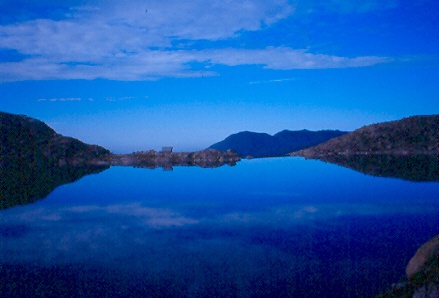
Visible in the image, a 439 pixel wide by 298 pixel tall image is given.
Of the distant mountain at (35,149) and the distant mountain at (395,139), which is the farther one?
the distant mountain at (35,149)

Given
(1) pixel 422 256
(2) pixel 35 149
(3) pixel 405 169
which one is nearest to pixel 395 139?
(3) pixel 405 169

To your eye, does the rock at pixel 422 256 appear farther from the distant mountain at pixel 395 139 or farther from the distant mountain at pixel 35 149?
the distant mountain at pixel 35 149

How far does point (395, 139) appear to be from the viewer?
572 ft

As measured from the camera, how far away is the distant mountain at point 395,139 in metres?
164

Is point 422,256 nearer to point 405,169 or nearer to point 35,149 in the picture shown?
point 405,169

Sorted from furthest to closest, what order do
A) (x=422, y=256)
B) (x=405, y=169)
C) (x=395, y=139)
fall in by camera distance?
(x=395, y=139) < (x=405, y=169) < (x=422, y=256)

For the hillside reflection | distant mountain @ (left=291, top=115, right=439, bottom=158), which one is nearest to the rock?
the hillside reflection

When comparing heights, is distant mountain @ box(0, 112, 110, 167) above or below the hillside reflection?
above

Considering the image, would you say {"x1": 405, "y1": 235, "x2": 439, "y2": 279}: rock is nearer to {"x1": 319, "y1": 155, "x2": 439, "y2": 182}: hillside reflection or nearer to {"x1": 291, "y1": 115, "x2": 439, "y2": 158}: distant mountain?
{"x1": 319, "y1": 155, "x2": 439, "y2": 182}: hillside reflection

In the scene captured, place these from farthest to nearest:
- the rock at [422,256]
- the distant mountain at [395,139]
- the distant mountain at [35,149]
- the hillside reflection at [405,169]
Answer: the distant mountain at [35,149]
the distant mountain at [395,139]
the hillside reflection at [405,169]
the rock at [422,256]

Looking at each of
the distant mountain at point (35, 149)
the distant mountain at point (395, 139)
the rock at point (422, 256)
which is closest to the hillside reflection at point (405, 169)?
the rock at point (422, 256)

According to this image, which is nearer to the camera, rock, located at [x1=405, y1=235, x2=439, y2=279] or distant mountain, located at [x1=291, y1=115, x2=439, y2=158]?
rock, located at [x1=405, y1=235, x2=439, y2=279]

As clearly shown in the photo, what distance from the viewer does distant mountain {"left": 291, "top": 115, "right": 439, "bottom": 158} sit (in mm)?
163625

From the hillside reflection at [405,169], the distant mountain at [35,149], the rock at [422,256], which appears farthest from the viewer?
the distant mountain at [35,149]
